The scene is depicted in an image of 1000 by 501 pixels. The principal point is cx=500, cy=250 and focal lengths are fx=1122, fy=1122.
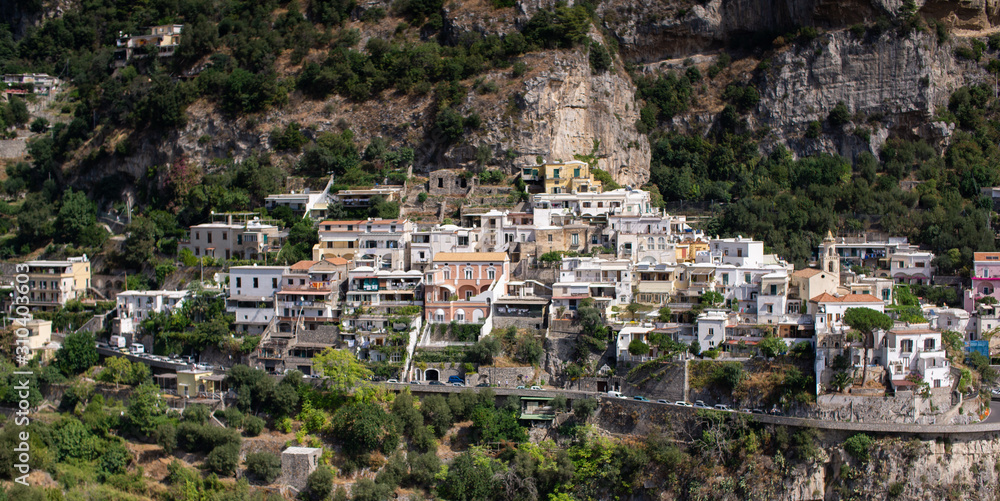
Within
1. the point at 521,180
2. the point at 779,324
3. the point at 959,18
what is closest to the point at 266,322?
the point at 521,180

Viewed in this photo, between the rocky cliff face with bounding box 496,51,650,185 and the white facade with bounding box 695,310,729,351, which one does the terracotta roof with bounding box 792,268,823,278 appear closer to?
the white facade with bounding box 695,310,729,351

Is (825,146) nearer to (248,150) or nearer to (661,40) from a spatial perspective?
(661,40)

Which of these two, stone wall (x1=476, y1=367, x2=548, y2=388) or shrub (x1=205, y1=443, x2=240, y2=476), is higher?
stone wall (x1=476, y1=367, x2=548, y2=388)

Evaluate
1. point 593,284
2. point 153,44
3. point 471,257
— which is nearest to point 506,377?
point 593,284

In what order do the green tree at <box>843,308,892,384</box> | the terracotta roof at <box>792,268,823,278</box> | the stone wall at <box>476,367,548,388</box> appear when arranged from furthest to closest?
the terracotta roof at <box>792,268,823,278</box>
the stone wall at <box>476,367,548,388</box>
the green tree at <box>843,308,892,384</box>

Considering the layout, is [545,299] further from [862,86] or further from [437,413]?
[862,86]

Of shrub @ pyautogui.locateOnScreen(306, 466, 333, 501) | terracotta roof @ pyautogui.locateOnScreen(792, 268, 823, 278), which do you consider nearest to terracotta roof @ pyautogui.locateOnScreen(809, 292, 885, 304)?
terracotta roof @ pyautogui.locateOnScreen(792, 268, 823, 278)

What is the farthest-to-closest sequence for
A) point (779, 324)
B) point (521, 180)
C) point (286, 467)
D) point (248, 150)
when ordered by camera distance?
point (248, 150)
point (521, 180)
point (779, 324)
point (286, 467)
